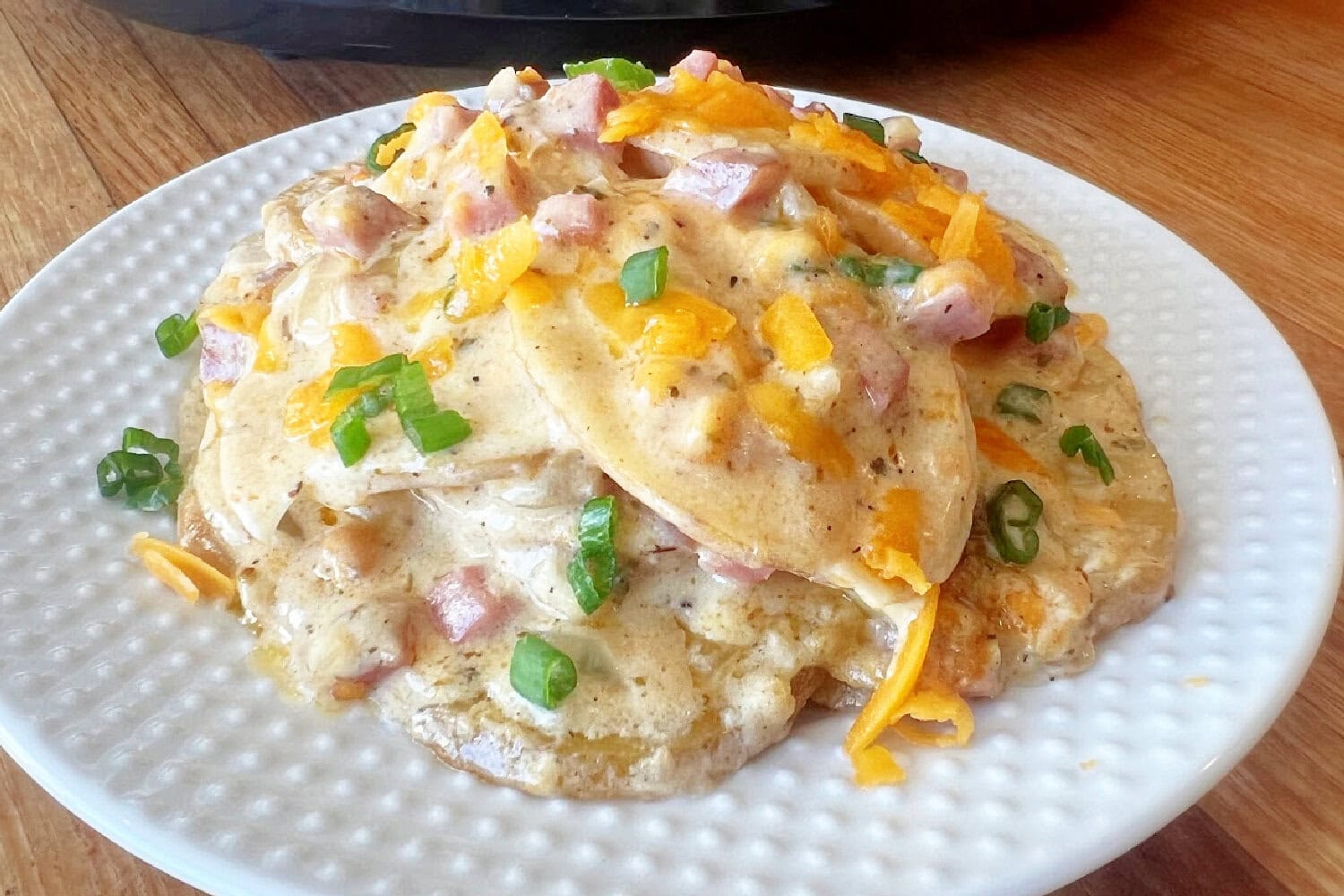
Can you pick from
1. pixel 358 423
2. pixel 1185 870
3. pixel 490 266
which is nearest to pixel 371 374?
pixel 358 423

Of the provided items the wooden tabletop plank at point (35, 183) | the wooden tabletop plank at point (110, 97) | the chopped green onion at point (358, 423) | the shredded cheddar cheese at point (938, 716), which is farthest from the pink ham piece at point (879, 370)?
the wooden tabletop plank at point (110, 97)

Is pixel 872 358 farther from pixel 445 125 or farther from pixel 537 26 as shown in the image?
pixel 537 26

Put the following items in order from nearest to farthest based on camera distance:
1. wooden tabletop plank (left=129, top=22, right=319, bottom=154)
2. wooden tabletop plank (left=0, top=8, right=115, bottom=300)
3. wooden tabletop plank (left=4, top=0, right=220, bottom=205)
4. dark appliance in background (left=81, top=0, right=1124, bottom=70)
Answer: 1. wooden tabletop plank (left=0, top=8, right=115, bottom=300)
2. dark appliance in background (left=81, top=0, right=1124, bottom=70)
3. wooden tabletop plank (left=4, top=0, right=220, bottom=205)
4. wooden tabletop plank (left=129, top=22, right=319, bottom=154)

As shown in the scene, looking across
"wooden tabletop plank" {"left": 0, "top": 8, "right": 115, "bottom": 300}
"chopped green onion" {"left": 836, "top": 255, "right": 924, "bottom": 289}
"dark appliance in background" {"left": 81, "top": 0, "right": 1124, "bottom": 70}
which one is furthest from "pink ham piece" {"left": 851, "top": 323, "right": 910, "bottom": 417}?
"wooden tabletop plank" {"left": 0, "top": 8, "right": 115, "bottom": 300}

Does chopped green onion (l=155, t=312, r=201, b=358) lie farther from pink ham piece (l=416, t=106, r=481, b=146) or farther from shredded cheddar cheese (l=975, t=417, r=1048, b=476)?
shredded cheddar cheese (l=975, t=417, r=1048, b=476)

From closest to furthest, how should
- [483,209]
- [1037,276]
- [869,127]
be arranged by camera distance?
1. [483,209]
2. [1037,276]
3. [869,127]

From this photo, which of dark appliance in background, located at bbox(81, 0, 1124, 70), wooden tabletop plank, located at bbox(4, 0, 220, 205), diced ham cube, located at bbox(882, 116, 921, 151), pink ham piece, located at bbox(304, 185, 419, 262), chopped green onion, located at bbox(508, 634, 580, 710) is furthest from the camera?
wooden tabletop plank, located at bbox(4, 0, 220, 205)

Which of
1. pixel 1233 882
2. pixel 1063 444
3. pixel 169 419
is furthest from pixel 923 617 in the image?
pixel 169 419
